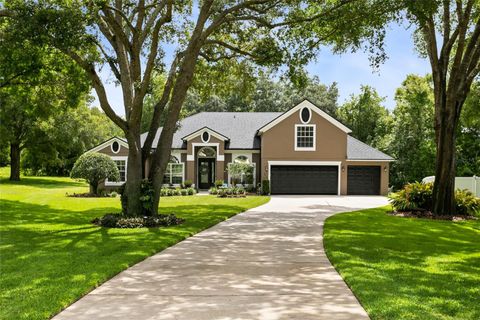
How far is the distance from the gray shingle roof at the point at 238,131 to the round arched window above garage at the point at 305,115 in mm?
3698

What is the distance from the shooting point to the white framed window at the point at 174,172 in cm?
3131

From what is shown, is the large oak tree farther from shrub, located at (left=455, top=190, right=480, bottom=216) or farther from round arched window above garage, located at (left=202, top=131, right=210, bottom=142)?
round arched window above garage, located at (left=202, top=131, right=210, bottom=142)

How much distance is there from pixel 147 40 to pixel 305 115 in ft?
48.3

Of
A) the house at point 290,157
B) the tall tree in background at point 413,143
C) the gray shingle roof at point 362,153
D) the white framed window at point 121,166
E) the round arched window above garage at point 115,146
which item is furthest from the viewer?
the tall tree in background at point 413,143

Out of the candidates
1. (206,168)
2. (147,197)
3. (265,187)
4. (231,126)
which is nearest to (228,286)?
(147,197)

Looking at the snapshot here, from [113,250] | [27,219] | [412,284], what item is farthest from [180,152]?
[412,284]

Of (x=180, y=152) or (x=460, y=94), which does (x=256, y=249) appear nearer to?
(x=460, y=94)

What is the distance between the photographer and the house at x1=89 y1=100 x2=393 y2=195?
99.2 feet

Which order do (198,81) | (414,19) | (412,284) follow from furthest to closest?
1. (198,81)
2. (414,19)
3. (412,284)

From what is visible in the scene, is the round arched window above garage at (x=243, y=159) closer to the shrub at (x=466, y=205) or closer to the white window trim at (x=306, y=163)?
the white window trim at (x=306, y=163)

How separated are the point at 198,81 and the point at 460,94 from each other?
11023mm

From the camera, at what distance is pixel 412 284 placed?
6715 millimetres

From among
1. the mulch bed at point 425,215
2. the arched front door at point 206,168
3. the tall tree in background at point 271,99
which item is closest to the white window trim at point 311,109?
the arched front door at point 206,168

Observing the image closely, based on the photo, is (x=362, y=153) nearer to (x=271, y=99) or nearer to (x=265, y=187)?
(x=265, y=187)
